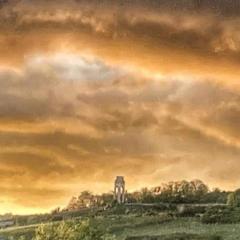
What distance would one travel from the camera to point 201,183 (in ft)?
56.3

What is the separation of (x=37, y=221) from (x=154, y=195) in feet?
7.43

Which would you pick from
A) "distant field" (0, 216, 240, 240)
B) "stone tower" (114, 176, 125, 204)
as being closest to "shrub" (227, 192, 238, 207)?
"distant field" (0, 216, 240, 240)

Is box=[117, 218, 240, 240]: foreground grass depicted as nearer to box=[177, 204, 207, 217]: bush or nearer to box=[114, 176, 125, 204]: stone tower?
box=[177, 204, 207, 217]: bush

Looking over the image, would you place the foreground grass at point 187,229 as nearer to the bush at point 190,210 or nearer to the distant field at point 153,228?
the distant field at point 153,228

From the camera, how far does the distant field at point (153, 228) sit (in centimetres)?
1688

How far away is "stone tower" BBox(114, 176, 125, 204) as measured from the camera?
56.9 feet

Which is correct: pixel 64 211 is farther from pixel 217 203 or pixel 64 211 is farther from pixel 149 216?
pixel 217 203

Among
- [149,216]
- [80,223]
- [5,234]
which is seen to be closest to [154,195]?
[149,216]

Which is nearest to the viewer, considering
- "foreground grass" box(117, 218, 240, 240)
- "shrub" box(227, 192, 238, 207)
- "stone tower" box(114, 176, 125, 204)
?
"foreground grass" box(117, 218, 240, 240)

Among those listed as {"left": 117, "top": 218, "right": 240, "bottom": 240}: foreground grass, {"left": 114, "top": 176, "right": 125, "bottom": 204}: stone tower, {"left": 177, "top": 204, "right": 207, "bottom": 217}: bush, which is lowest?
{"left": 117, "top": 218, "right": 240, "bottom": 240}: foreground grass

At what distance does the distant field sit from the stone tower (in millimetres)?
358

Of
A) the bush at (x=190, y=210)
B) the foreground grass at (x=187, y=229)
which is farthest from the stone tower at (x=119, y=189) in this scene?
the bush at (x=190, y=210)

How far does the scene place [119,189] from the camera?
17.6 meters

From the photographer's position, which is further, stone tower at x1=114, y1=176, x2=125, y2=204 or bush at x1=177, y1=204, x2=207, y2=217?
bush at x1=177, y1=204, x2=207, y2=217
